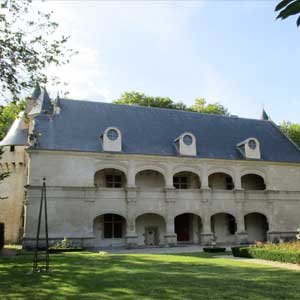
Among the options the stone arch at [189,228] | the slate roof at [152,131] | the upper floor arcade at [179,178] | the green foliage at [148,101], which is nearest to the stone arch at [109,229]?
the upper floor arcade at [179,178]

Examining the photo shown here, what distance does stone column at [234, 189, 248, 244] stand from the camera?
2775cm

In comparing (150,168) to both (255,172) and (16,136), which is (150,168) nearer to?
(255,172)

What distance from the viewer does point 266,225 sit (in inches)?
1204

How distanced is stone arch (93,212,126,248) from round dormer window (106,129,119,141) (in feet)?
17.4

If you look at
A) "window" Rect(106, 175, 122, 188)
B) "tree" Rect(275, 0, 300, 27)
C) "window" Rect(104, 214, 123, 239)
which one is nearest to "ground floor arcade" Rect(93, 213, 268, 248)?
"window" Rect(104, 214, 123, 239)

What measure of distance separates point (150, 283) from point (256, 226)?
2363cm

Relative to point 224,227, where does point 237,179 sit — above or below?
above

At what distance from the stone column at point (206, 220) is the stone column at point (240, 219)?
2262mm

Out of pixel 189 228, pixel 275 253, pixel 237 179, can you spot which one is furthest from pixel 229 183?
pixel 275 253

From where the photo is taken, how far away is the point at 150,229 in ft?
91.0

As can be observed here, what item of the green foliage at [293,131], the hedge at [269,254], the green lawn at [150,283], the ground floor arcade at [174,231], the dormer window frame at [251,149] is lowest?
the green lawn at [150,283]

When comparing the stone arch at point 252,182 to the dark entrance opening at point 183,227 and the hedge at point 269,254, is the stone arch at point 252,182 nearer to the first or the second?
the dark entrance opening at point 183,227

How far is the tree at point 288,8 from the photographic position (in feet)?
6.93

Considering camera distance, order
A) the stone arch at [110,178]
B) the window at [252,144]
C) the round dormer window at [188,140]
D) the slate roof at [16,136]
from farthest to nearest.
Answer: the slate roof at [16,136]
the window at [252,144]
the round dormer window at [188,140]
the stone arch at [110,178]
